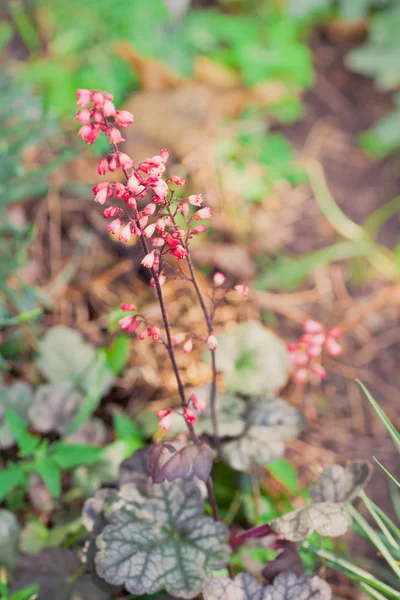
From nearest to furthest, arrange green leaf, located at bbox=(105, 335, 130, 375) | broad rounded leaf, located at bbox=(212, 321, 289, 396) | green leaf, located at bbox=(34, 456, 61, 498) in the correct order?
green leaf, located at bbox=(34, 456, 61, 498)
broad rounded leaf, located at bbox=(212, 321, 289, 396)
green leaf, located at bbox=(105, 335, 130, 375)

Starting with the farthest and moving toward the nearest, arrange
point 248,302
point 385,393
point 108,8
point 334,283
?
1. point 108,8
2. point 334,283
3. point 248,302
4. point 385,393

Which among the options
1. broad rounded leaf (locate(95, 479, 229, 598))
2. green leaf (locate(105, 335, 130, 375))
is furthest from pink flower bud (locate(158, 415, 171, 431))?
green leaf (locate(105, 335, 130, 375))

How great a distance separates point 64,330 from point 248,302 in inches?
27.1

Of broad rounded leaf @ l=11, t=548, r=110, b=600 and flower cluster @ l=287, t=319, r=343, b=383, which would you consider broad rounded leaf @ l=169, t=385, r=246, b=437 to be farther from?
broad rounded leaf @ l=11, t=548, r=110, b=600

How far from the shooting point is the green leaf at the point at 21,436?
142cm

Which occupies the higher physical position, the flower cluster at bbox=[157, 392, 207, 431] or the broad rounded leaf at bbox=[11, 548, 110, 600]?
the flower cluster at bbox=[157, 392, 207, 431]

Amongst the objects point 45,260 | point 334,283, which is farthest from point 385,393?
point 45,260

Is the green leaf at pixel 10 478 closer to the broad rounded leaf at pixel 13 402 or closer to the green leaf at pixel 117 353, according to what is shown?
the broad rounded leaf at pixel 13 402

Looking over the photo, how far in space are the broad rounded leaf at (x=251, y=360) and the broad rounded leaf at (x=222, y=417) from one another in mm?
90

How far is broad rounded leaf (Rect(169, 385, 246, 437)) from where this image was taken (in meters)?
1.35

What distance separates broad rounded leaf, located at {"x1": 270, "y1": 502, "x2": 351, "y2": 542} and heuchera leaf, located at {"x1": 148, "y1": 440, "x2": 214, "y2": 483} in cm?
19

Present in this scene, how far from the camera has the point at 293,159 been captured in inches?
105

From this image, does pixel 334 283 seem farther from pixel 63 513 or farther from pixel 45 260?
pixel 63 513

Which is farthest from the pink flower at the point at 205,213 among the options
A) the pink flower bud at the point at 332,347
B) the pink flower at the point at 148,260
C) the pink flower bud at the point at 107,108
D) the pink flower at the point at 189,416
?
the pink flower bud at the point at 332,347
